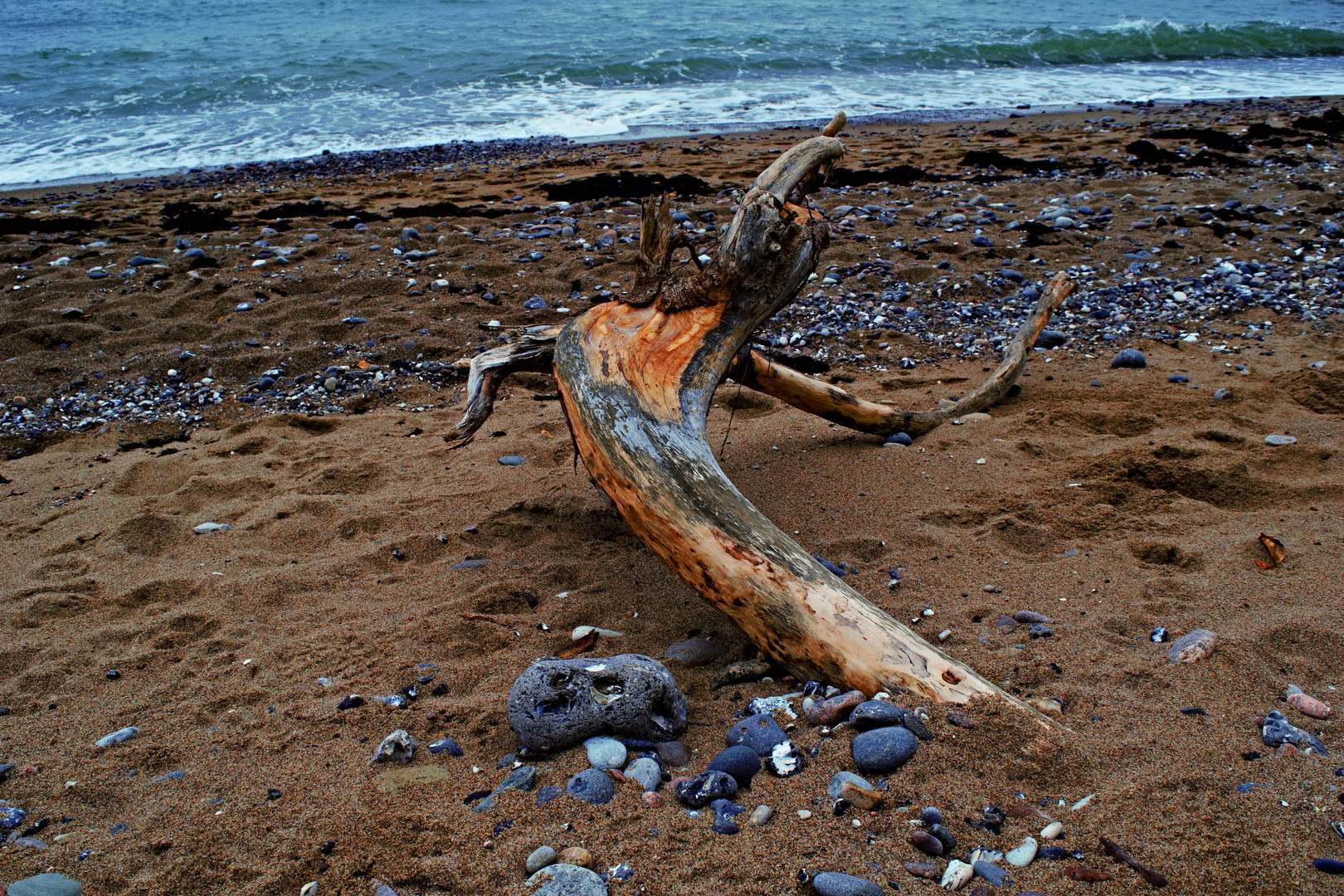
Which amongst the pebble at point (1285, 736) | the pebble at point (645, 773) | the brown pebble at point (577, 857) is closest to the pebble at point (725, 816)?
the pebble at point (645, 773)

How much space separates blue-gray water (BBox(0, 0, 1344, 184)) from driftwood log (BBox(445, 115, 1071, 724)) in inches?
395

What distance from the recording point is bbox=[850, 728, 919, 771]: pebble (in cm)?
196

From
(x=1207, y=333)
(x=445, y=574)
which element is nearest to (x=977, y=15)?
(x=1207, y=333)

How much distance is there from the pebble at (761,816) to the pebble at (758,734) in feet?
0.65

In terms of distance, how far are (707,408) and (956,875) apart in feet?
5.98

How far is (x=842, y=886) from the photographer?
1643mm

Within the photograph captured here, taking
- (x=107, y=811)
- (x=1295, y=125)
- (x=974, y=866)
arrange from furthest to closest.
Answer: (x=1295, y=125), (x=107, y=811), (x=974, y=866)

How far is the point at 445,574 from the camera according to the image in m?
3.21

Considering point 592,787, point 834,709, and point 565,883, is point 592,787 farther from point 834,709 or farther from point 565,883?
point 834,709

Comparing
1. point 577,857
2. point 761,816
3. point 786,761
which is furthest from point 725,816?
point 577,857

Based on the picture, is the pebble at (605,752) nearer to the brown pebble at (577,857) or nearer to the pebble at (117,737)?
the brown pebble at (577,857)

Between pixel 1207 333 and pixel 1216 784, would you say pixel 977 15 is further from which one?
pixel 1216 784

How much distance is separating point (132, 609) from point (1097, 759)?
315 centimetres

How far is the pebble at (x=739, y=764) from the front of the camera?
2.01 m
